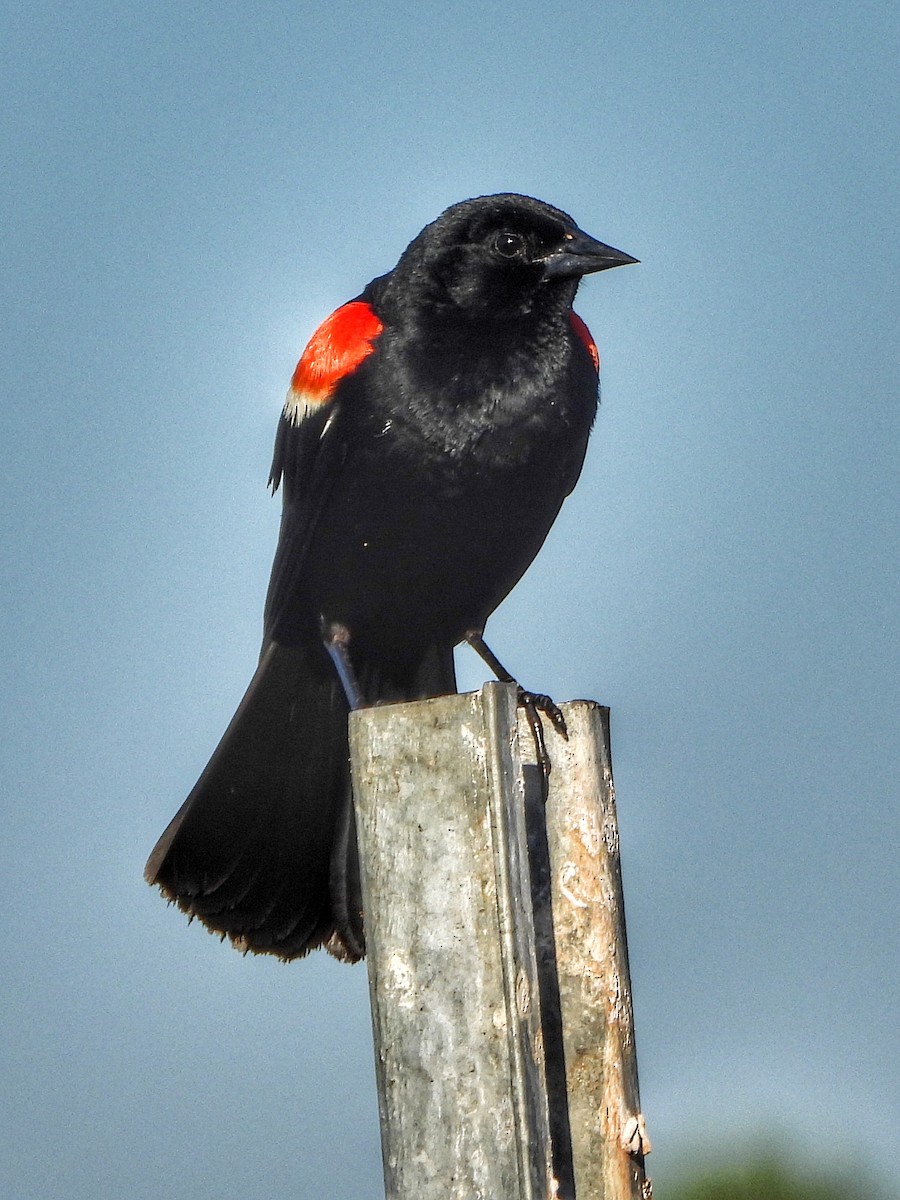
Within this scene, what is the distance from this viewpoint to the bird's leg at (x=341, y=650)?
12.6ft

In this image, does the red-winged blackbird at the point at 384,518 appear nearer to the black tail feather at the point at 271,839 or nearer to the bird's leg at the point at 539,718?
the black tail feather at the point at 271,839

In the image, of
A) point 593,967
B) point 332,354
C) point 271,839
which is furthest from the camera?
point 332,354

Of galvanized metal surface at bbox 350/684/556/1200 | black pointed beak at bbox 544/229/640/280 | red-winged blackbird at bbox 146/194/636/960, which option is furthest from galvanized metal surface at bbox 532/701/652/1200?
black pointed beak at bbox 544/229/640/280

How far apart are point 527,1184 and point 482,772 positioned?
0.60 metres

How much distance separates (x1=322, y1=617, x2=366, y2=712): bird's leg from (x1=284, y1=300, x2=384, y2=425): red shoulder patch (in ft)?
1.97

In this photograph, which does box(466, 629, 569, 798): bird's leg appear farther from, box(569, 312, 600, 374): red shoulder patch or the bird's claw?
box(569, 312, 600, 374): red shoulder patch

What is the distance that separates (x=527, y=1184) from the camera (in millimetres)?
2035

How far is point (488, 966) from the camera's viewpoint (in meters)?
2.13

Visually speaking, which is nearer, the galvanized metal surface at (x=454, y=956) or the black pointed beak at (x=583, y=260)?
the galvanized metal surface at (x=454, y=956)

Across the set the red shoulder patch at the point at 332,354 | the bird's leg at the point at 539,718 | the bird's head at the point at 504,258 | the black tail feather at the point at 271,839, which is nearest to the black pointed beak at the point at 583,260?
the bird's head at the point at 504,258

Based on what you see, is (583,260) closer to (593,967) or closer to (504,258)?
(504,258)

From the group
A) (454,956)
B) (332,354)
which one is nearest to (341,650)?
(332,354)

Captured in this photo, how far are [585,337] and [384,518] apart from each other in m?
0.82

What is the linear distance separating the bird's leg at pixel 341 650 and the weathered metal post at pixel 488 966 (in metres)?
1.43
